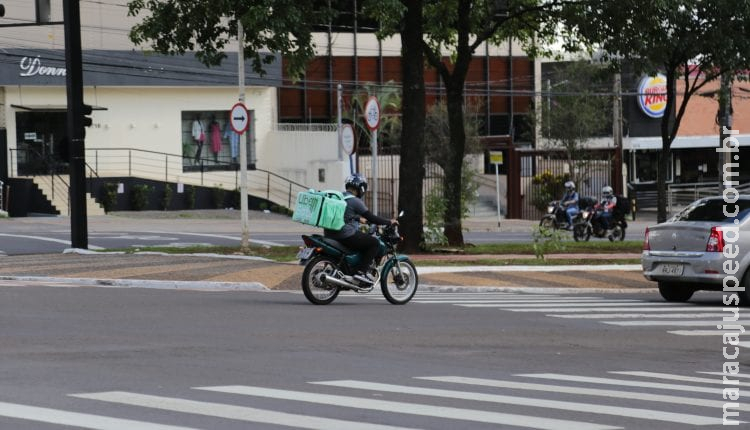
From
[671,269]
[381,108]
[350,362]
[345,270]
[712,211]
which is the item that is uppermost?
[381,108]

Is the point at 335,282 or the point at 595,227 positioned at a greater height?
the point at 335,282

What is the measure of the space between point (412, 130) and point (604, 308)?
926 cm

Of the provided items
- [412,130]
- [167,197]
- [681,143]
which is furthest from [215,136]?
[412,130]

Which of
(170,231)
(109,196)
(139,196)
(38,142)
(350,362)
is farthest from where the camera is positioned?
(38,142)

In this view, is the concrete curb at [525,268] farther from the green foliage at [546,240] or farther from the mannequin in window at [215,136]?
the mannequin in window at [215,136]

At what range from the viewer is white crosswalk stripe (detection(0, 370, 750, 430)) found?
8.86 m

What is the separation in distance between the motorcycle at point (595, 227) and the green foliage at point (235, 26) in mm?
13011

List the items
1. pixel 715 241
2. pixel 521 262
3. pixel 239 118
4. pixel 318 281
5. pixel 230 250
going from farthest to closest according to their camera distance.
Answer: pixel 230 250
pixel 239 118
pixel 521 262
pixel 715 241
pixel 318 281

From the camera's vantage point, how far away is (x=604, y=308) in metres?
18.1

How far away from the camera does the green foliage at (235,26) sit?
2412 cm

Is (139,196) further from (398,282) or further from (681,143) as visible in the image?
(398,282)

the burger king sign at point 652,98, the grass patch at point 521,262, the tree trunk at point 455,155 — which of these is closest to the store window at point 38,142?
the tree trunk at point 455,155

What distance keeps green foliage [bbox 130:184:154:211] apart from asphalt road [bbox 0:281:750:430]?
30.2m

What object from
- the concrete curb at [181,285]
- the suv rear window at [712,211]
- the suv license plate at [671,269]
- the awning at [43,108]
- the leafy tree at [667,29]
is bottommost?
the concrete curb at [181,285]
